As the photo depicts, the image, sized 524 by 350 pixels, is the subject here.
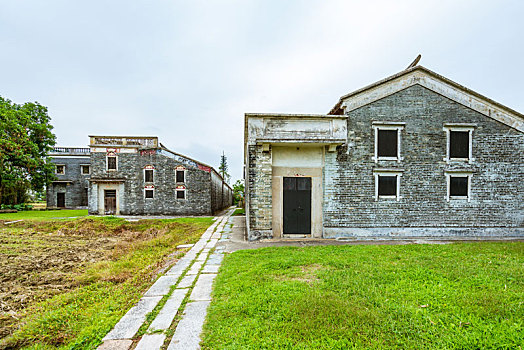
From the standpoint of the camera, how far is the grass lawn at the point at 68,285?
361 cm

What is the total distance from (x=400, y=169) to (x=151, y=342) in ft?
33.5

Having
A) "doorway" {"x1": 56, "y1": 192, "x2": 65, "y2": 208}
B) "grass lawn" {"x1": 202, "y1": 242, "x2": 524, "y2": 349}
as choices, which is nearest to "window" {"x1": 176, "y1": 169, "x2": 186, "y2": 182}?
"grass lawn" {"x1": 202, "y1": 242, "x2": 524, "y2": 349}

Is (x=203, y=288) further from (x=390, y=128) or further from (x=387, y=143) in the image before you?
(x=390, y=128)

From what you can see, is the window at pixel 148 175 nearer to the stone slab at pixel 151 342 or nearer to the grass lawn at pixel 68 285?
the grass lawn at pixel 68 285

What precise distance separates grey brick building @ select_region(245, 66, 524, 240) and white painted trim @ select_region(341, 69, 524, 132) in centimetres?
4

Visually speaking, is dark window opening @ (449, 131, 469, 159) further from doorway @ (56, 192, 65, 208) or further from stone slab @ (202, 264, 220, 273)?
doorway @ (56, 192, 65, 208)

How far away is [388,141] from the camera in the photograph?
10.2 m

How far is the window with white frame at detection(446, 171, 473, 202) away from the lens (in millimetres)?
10336

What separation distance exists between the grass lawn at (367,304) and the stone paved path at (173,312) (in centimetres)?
22

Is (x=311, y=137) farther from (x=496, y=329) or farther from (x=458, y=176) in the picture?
(x=496, y=329)

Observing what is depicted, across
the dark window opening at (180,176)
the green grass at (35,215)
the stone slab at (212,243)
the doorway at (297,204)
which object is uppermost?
the dark window opening at (180,176)

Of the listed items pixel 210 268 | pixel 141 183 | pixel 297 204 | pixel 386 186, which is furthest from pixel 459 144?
pixel 141 183

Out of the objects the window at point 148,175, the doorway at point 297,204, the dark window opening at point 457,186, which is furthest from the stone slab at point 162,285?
the window at point 148,175

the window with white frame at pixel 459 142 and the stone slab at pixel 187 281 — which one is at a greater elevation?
the window with white frame at pixel 459 142
